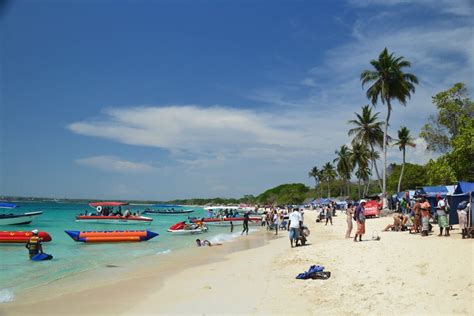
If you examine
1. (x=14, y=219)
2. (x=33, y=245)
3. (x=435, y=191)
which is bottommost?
(x=14, y=219)

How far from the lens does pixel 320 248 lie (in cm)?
1366

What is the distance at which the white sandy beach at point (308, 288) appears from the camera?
6648 mm

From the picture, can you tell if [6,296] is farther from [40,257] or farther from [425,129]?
[425,129]

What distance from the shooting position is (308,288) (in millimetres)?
8281

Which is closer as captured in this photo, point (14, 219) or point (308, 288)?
point (308, 288)

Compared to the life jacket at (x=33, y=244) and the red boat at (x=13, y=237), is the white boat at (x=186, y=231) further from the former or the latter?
the life jacket at (x=33, y=244)

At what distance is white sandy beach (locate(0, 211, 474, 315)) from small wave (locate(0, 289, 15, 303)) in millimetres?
608

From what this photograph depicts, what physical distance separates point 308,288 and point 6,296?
805 cm

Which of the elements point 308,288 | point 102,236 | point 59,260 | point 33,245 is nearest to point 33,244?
point 33,245

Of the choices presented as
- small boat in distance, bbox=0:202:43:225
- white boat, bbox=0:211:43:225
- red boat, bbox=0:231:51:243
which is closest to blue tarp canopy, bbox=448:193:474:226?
red boat, bbox=0:231:51:243

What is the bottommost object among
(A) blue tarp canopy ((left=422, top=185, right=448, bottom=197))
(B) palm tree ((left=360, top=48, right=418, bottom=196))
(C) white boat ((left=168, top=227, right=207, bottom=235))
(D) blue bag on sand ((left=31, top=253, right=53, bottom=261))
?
(C) white boat ((left=168, top=227, right=207, bottom=235))

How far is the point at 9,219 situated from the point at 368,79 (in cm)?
3952

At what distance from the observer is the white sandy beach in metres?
6.65

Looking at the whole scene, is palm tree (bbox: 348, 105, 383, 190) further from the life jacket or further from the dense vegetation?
the life jacket
